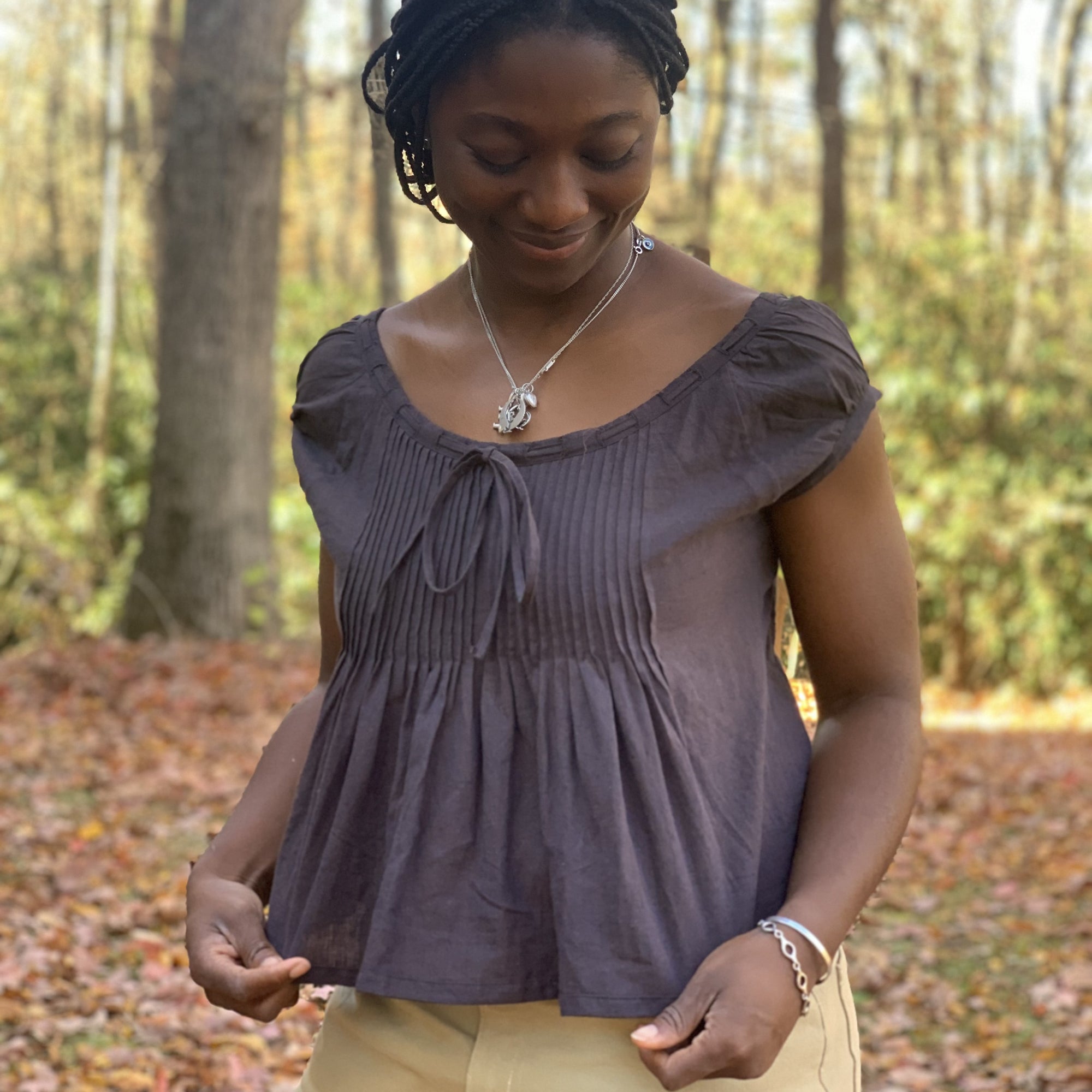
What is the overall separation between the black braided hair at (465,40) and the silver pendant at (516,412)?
252 millimetres

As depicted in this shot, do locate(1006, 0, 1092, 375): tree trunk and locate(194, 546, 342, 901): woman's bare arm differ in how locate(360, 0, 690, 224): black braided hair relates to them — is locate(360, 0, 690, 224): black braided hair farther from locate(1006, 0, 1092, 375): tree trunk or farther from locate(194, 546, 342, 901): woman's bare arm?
locate(1006, 0, 1092, 375): tree trunk

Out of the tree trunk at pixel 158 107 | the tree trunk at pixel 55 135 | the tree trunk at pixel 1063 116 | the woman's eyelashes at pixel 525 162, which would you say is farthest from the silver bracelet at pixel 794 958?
the tree trunk at pixel 55 135

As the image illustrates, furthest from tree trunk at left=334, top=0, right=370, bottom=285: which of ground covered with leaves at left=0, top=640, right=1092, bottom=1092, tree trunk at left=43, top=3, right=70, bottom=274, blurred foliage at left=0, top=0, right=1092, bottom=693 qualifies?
ground covered with leaves at left=0, top=640, right=1092, bottom=1092

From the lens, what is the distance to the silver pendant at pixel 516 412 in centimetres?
158

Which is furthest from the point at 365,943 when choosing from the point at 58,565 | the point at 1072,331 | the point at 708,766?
the point at 1072,331

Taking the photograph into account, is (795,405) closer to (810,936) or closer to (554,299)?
(554,299)

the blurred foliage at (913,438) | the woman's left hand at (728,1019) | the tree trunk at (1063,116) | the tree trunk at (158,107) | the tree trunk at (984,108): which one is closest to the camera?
the woman's left hand at (728,1019)

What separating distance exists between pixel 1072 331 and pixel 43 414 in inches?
360

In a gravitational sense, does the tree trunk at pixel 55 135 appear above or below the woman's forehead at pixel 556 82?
above

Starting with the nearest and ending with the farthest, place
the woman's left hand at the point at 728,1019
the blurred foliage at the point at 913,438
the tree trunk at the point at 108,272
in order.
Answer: the woman's left hand at the point at 728,1019 < the blurred foliage at the point at 913,438 < the tree trunk at the point at 108,272

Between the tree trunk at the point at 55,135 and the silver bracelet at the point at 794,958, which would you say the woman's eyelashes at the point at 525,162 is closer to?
the silver bracelet at the point at 794,958

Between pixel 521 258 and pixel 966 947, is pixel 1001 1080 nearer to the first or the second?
pixel 966 947

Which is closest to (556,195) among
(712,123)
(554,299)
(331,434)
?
(554,299)

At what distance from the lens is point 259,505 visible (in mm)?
10070
